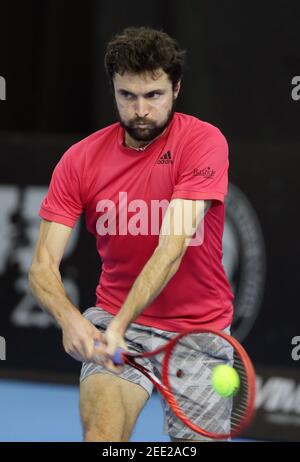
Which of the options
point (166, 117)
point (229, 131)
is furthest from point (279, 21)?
point (166, 117)

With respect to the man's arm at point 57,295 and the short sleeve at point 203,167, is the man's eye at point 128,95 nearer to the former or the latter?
the short sleeve at point 203,167

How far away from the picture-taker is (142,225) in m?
4.50

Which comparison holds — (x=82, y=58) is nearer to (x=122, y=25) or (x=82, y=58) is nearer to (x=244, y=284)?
(x=122, y=25)

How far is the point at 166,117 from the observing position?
175 inches

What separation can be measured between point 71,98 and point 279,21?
1.50 meters

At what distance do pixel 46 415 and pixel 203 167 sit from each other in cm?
293

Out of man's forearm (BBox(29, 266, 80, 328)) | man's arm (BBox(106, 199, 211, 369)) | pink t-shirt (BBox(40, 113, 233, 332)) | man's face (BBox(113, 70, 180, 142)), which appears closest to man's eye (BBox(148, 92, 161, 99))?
man's face (BBox(113, 70, 180, 142))

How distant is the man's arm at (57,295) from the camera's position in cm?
415

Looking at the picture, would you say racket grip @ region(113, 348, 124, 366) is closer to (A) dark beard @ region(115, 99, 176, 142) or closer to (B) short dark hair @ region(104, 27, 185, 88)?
(A) dark beard @ region(115, 99, 176, 142)

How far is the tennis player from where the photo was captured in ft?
14.1

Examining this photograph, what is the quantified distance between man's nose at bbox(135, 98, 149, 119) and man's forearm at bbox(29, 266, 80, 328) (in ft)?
2.05

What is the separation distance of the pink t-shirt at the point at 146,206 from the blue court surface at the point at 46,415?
6.29 ft

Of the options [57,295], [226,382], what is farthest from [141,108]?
[226,382]
